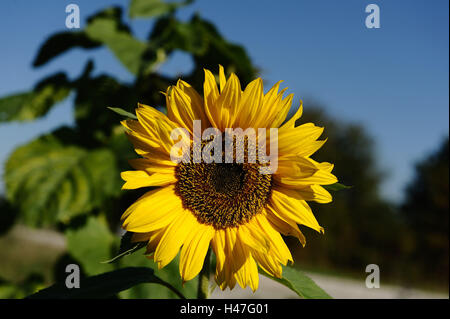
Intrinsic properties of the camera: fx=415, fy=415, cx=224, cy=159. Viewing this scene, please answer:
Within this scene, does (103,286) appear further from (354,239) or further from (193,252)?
(354,239)

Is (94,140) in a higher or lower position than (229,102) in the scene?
higher

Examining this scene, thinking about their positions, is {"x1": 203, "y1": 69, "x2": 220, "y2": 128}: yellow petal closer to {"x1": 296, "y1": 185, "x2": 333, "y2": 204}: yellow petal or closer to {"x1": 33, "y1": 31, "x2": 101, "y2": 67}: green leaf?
{"x1": 296, "y1": 185, "x2": 333, "y2": 204}: yellow petal

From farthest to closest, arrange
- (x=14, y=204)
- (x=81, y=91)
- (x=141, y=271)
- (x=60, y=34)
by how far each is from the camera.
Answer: (x=60, y=34)
(x=81, y=91)
(x=14, y=204)
(x=141, y=271)

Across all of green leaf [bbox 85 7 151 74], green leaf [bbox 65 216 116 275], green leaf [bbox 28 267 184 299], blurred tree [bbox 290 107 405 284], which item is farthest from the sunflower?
blurred tree [bbox 290 107 405 284]

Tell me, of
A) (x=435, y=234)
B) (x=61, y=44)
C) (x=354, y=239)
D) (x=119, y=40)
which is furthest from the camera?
(x=354, y=239)

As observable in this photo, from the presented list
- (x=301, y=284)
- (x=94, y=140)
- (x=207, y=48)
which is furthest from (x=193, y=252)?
(x=207, y=48)
